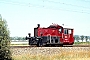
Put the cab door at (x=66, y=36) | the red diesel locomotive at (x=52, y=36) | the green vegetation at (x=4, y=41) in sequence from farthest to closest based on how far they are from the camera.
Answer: the cab door at (x=66, y=36), the red diesel locomotive at (x=52, y=36), the green vegetation at (x=4, y=41)

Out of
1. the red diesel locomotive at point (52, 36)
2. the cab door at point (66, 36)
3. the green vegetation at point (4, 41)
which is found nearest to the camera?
the green vegetation at point (4, 41)

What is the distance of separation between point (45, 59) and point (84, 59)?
2.62 metres

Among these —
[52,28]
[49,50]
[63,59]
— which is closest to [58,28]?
[52,28]

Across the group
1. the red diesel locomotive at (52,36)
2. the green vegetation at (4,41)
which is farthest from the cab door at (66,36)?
the green vegetation at (4,41)

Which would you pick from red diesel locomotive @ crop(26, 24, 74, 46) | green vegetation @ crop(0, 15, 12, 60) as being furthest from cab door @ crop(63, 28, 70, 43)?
green vegetation @ crop(0, 15, 12, 60)

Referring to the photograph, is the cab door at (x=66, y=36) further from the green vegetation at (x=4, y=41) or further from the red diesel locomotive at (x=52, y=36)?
the green vegetation at (x=4, y=41)

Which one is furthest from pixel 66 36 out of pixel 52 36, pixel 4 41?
pixel 4 41

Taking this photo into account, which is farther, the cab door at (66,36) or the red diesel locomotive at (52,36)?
the cab door at (66,36)

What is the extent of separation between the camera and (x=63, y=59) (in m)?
16.2

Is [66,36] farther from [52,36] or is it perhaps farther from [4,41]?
[4,41]

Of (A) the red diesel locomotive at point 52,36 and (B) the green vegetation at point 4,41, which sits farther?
(A) the red diesel locomotive at point 52,36

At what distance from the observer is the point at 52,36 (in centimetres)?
2869

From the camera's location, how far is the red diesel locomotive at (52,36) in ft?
90.5

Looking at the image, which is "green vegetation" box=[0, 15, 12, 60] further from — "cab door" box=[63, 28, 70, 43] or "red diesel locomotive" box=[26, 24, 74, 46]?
"cab door" box=[63, 28, 70, 43]
